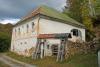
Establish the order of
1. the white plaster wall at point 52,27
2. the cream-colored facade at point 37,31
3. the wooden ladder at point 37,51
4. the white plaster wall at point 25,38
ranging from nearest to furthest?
the wooden ladder at point 37,51, the cream-colored facade at point 37,31, the white plaster wall at point 52,27, the white plaster wall at point 25,38

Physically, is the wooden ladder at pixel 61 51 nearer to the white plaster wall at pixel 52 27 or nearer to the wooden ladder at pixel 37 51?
the wooden ladder at pixel 37 51

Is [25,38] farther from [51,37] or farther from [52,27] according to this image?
[51,37]

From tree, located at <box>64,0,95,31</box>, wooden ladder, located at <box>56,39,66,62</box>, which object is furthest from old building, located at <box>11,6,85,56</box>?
tree, located at <box>64,0,95,31</box>

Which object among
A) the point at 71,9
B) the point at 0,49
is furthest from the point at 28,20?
the point at 71,9

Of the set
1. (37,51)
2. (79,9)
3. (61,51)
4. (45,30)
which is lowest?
(37,51)

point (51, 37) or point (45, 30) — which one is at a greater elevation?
point (45, 30)

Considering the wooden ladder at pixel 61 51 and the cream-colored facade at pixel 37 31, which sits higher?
the cream-colored facade at pixel 37 31

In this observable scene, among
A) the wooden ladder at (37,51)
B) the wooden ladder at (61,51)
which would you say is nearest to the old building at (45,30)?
the wooden ladder at (37,51)

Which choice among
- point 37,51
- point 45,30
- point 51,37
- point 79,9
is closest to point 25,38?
point 45,30

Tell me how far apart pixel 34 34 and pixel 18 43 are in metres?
9.81

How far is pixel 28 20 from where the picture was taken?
36781 mm

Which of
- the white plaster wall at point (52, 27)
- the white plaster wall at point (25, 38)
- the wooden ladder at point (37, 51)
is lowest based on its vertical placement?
the wooden ladder at point (37, 51)

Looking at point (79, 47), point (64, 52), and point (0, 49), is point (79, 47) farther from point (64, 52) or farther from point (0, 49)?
point (0, 49)

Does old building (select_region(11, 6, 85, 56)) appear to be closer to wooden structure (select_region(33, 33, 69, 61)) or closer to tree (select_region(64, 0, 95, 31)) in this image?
wooden structure (select_region(33, 33, 69, 61))
